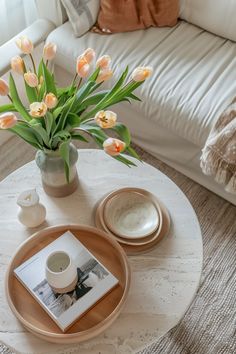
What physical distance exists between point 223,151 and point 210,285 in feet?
1.62

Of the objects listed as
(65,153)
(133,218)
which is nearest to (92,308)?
(133,218)

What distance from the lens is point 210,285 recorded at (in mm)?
1633

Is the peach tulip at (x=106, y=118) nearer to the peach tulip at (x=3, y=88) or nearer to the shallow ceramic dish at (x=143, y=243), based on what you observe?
the peach tulip at (x=3, y=88)

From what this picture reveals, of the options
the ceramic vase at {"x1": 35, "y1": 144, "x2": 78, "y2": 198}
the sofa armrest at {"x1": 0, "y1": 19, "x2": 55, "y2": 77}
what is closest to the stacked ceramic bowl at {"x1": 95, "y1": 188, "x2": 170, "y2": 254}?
the ceramic vase at {"x1": 35, "y1": 144, "x2": 78, "y2": 198}

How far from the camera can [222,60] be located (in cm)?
171

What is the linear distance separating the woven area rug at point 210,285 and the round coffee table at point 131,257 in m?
0.42

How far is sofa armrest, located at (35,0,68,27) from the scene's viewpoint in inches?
72.9

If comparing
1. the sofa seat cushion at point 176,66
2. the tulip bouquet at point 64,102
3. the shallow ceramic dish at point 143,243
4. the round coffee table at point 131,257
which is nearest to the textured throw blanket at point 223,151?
the sofa seat cushion at point 176,66

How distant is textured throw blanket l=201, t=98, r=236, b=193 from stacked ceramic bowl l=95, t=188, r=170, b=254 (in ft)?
1.01

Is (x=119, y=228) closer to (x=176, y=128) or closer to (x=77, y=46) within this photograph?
(x=176, y=128)

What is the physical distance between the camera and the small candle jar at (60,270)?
3.54 ft

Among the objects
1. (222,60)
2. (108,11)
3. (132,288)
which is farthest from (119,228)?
(108,11)

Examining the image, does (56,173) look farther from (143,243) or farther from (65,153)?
(143,243)

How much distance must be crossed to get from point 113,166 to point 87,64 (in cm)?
42
